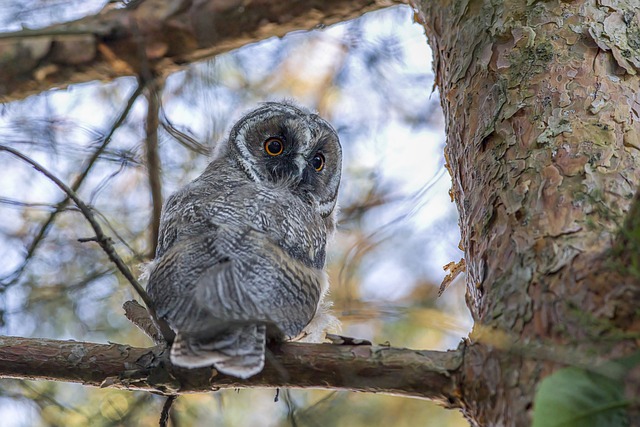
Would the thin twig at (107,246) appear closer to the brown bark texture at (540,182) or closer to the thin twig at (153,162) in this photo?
the brown bark texture at (540,182)

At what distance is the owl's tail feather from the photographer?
1607 millimetres

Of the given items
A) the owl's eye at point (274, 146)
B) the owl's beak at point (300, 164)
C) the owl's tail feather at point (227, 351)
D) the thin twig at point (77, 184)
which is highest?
the owl's eye at point (274, 146)

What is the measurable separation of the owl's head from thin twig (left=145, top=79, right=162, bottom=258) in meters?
0.29

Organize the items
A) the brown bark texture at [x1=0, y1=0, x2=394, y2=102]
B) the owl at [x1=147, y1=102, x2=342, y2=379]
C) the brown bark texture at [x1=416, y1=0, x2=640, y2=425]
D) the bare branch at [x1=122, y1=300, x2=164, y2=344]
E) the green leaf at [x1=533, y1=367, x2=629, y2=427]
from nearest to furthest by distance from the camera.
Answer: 1. the green leaf at [x1=533, y1=367, x2=629, y2=427]
2. the brown bark texture at [x1=416, y1=0, x2=640, y2=425]
3. the owl at [x1=147, y1=102, x2=342, y2=379]
4. the bare branch at [x1=122, y1=300, x2=164, y2=344]
5. the brown bark texture at [x1=0, y1=0, x2=394, y2=102]

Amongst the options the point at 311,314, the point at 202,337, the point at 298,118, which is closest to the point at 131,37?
the point at 298,118

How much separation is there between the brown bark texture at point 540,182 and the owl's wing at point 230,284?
1.65 feet

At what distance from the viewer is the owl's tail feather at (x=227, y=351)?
1607 millimetres

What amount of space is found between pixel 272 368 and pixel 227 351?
130mm

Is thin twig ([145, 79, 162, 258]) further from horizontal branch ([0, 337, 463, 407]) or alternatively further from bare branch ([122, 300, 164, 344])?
horizontal branch ([0, 337, 463, 407])

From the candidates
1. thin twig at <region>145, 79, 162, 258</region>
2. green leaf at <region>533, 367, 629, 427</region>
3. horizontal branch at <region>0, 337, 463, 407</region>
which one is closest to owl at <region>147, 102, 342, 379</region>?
horizontal branch at <region>0, 337, 463, 407</region>

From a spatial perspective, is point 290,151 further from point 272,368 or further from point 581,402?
point 581,402

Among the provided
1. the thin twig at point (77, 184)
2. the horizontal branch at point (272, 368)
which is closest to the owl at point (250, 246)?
the horizontal branch at point (272, 368)

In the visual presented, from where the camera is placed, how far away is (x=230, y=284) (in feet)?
5.79

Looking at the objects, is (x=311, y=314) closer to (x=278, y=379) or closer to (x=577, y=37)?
(x=278, y=379)
